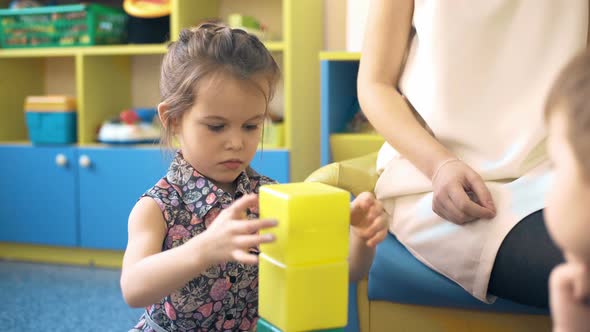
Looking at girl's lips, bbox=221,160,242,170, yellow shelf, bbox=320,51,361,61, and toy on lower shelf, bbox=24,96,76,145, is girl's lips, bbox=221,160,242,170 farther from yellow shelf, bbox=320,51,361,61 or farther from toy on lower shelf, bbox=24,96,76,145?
toy on lower shelf, bbox=24,96,76,145

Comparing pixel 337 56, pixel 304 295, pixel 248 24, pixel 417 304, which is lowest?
pixel 417 304

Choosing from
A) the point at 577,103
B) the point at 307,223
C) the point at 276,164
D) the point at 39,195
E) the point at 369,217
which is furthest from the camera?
the point at 39,195

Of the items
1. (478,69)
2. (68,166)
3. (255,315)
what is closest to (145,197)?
(255,315)

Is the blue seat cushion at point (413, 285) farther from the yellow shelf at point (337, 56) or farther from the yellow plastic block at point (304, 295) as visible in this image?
the yellow shelf at point (337, 56)

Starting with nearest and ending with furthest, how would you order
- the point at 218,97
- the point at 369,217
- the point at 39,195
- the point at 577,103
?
1. the point at 577,103
2. the point at 369,217
3. the point at 218,97
4. the point at 39,195

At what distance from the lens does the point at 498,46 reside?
1090 millimetres

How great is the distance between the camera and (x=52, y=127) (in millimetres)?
2467

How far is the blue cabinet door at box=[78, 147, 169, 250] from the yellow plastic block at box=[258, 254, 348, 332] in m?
1.62

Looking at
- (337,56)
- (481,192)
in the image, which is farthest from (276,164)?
(481,192)

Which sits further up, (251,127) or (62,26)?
(62,26)

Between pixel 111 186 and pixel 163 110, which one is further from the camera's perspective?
pixel 111 186

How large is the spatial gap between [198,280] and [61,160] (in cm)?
159

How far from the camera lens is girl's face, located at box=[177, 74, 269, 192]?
0.99 meters

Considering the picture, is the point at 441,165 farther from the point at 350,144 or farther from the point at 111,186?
the point at 111,186
